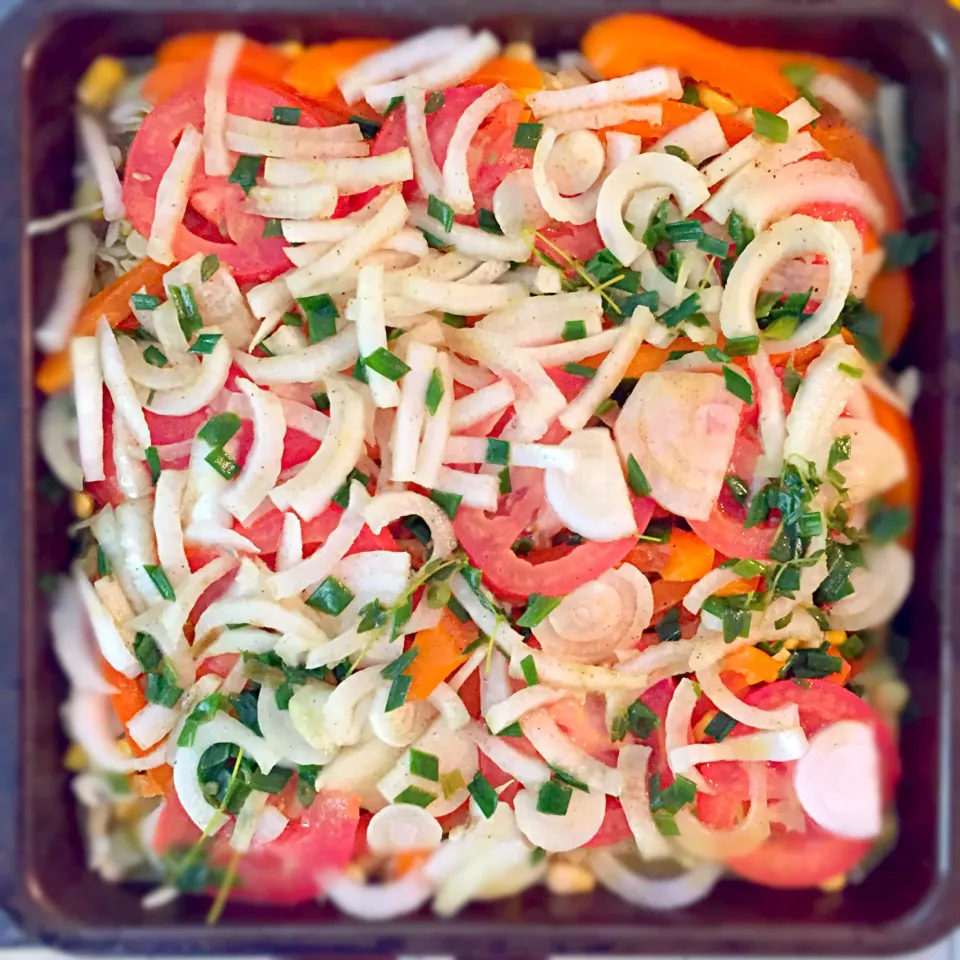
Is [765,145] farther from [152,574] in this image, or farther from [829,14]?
[152,574]

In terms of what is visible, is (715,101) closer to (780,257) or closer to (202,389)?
(780,257)

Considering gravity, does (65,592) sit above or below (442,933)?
above

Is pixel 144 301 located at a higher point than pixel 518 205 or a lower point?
lower

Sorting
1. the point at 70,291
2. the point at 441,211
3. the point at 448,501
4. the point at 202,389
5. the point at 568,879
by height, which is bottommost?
the point at 568,879

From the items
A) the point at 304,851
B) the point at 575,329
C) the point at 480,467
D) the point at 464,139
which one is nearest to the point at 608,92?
the point at 464,139

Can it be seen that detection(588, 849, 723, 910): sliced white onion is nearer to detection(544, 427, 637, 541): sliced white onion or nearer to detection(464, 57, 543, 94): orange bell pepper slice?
detection(544, 427, 637, 541): sliced white onion

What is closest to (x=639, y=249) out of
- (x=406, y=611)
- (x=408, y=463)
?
(x=408, y=463)

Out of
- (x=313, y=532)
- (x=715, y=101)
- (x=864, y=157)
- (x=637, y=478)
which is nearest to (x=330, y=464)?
(x=313, y=532)
